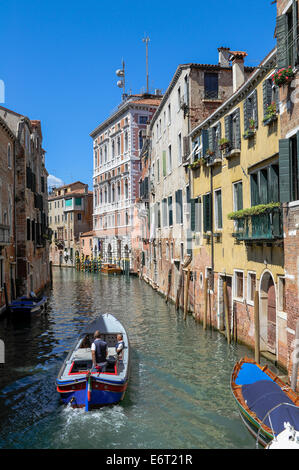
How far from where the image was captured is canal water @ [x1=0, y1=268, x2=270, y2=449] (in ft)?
24.7

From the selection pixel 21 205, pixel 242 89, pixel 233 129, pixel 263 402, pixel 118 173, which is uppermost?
pixel 118 173

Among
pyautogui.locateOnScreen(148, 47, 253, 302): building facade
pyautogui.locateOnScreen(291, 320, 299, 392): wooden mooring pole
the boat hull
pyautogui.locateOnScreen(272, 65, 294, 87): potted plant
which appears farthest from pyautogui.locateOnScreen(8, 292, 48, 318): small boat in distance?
pyautogui.locateOnScreen(272, 65, 294, 87): potted plant

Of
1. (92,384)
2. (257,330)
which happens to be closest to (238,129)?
(257,330)

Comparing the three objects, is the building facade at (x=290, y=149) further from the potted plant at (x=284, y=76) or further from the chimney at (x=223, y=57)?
the chimney at (x=223, y=57)

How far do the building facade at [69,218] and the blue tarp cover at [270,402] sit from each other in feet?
176

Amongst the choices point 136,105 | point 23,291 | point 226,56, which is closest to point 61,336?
point 23,291

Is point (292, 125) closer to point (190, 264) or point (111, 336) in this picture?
point (111, 336)

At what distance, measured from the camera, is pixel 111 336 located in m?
13.0

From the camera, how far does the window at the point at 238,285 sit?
1310cm

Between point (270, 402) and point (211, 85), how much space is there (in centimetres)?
1576

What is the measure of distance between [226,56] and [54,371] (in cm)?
1579

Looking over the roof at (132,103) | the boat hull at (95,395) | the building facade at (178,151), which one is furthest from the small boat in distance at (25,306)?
the roof at (132,103)

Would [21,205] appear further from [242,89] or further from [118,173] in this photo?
[118,173]

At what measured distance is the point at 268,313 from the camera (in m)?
11.4
